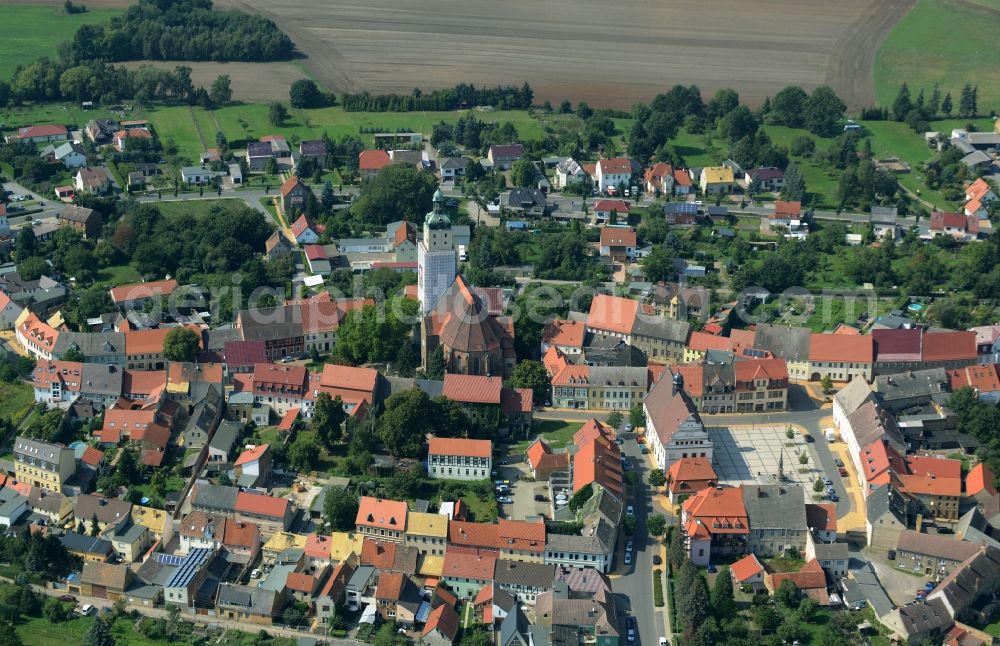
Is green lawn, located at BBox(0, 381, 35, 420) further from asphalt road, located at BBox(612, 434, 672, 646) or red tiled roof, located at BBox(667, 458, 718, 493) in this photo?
red tiled roof, located at BBox(667, 458, 718, 493)

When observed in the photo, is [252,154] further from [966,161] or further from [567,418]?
[966,161]

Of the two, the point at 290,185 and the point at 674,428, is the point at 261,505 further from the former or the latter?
the point at 290,185

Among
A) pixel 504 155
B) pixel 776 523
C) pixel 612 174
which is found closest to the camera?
pixel 776 523

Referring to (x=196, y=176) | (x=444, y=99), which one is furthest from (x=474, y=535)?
(x=444, y=99)

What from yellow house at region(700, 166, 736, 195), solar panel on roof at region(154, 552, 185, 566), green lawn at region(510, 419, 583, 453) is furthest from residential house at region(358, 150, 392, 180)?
solar panel on roof at region(154, 552, 185, 566)

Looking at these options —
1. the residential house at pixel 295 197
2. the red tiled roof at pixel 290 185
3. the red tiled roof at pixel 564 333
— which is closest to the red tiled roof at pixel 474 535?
the red tiled roof at pixel 564 333
